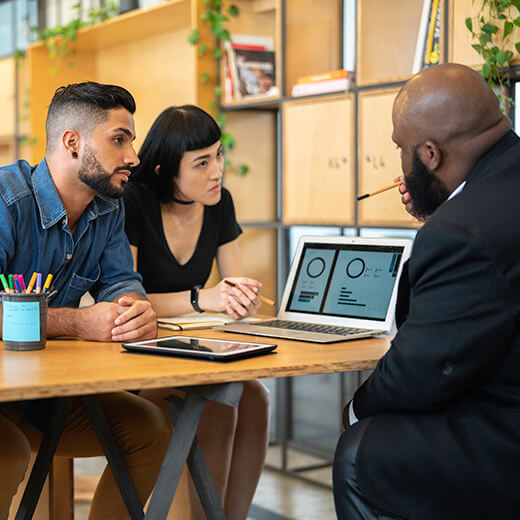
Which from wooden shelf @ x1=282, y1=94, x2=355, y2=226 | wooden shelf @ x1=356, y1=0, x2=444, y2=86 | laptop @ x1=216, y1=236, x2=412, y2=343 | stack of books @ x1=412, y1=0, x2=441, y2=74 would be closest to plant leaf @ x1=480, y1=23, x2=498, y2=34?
stack of books @ x1=412, y1=0, x2=441, y2=74

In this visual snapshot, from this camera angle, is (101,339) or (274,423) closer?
(101,339)

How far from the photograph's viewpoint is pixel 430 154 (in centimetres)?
160

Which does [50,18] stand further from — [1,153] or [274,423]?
[274,423]

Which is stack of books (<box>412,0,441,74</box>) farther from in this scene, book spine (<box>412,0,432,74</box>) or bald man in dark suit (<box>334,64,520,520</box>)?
bald man in dark suit (<box>334,64,520,520</box>)

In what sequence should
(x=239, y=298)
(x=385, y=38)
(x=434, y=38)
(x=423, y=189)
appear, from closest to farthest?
(x=423, y=189)
(x=239, y=298)
(x=434, y=38)
(x=385, y=38)

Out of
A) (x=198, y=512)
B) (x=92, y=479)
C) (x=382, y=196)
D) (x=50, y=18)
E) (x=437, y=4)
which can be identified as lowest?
(x=92, y=479)

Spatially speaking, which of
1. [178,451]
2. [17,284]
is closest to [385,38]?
[17,284]

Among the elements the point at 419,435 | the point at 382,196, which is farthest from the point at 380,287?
the point at 382,196

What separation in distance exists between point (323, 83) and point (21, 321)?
186 cm

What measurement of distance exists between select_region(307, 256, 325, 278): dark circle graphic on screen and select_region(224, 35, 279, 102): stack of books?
144 centimetres

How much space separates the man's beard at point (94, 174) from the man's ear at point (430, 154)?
2.81 ft

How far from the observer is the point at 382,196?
116 inches

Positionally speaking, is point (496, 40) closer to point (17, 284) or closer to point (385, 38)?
point (385, 38)

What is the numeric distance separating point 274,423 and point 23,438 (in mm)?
2043
